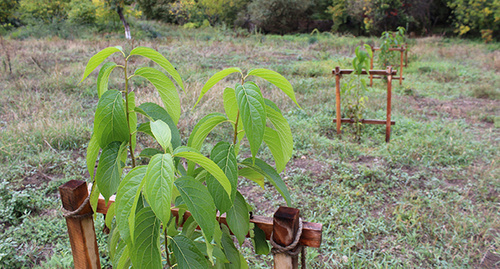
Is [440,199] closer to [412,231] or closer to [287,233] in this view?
[412,231]

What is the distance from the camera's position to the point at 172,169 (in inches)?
25.4

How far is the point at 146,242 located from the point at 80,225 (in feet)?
2.12

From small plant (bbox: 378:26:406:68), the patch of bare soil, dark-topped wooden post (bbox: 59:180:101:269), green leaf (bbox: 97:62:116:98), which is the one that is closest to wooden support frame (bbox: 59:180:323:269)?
dark-topped wooden post (bbox: 59:180:101:269)

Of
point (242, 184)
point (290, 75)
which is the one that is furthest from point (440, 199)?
point (290, 75)

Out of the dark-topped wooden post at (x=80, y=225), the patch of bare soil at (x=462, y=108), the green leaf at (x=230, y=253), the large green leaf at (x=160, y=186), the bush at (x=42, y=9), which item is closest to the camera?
the large green leaf at (x=160, y=186)

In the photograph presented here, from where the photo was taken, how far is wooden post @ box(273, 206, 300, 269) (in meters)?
0.93

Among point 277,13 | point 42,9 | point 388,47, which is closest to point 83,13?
point 42,9

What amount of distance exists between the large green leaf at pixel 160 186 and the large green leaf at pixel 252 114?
0.59 feet

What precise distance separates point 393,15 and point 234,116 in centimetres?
2085

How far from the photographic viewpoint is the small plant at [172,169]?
685 millimetres

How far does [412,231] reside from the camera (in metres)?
2.62

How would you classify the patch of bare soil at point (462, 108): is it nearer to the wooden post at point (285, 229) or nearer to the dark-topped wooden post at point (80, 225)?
the wooden post at point (285, 229)

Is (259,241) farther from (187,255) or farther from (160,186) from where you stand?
(160,186)

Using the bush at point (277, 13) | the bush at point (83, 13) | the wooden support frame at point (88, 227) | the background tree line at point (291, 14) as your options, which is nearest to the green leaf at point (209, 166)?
the wooden support frame at point (88, 227)
